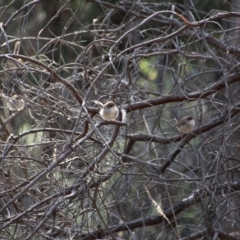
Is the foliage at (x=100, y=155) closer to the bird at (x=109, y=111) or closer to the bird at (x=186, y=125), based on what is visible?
the bird at (x=109, y=111)

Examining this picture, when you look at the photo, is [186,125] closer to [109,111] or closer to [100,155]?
[109,111]

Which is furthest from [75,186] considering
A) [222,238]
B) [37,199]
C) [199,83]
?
[199,83]

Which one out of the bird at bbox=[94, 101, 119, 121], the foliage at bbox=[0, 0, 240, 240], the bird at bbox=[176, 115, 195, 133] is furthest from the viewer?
the bird at bbox=[176, 115, 195, 133]

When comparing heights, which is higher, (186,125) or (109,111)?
(109,111)

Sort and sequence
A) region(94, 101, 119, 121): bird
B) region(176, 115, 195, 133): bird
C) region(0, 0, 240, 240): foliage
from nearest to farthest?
region(0, 0, 240, 240): foliage, region(94, 101, 119, 121): bird, region(176, 115, 195, 133): bird

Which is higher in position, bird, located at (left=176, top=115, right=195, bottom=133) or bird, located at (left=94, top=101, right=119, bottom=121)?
bird, located at (left=94, top=101, right=119, bottom=121)

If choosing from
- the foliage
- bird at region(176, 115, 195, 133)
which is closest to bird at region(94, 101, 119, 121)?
the foliage

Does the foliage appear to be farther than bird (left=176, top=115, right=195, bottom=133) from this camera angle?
No

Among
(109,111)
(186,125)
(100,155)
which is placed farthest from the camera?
(186,125)

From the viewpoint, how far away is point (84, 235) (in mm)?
4988

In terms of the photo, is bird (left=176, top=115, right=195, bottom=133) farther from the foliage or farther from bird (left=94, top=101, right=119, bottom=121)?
bird (left=94, top=101, right=119, bottom=121)

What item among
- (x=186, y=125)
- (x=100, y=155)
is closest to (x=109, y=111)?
(x=100, y=155)

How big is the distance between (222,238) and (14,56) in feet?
6.15

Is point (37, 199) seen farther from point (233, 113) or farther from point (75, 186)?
point (233, 113)
